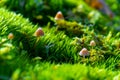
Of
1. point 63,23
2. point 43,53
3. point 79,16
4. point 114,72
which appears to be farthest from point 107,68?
point 79,16

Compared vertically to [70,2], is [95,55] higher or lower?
lower

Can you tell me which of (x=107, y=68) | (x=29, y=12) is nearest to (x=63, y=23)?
(x=29, y=12)

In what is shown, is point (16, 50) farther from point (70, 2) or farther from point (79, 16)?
point (70, 2)

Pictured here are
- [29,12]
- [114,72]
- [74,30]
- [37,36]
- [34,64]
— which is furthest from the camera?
[29,12]

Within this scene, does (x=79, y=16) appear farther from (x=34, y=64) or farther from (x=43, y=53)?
(x=34, y=64)

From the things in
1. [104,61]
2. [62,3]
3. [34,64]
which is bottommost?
[34,64]

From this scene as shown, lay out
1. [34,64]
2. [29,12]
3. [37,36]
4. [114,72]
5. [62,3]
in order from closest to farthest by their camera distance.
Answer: [34,64], [114,72], [37,36], [29,12], [62,3]

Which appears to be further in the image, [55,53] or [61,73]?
[55,53]

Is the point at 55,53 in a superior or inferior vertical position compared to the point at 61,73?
superior

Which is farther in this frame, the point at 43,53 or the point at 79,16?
the point at 79,16
